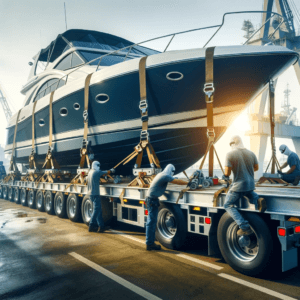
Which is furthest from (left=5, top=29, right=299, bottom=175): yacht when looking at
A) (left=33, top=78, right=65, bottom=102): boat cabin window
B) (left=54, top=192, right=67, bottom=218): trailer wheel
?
(left=54, top=192, right=67, bottom=218): trailer wheel

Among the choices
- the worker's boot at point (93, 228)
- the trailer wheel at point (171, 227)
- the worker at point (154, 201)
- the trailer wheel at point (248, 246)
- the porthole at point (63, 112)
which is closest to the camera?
the trailer wheel at point (248, 246)

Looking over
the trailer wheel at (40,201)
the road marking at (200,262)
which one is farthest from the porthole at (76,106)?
the road marking at (200,262)

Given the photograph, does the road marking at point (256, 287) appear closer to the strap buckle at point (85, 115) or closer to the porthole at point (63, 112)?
the strap buckle at point (85, 115)

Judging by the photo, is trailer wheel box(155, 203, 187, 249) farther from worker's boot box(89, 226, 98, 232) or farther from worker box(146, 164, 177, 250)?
worker's boot box(89, 226, 98, 232)

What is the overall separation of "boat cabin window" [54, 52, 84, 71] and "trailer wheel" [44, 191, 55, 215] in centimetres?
433

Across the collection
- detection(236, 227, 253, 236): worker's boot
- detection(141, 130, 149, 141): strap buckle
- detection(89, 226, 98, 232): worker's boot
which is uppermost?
detection(141, 130, 149, 141): strap buckle

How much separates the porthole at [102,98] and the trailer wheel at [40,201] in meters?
3.81

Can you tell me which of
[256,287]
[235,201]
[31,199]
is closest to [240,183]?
[235,201]

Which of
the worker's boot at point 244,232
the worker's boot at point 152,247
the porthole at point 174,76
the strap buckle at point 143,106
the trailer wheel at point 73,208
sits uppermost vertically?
the porthole at point 174,76

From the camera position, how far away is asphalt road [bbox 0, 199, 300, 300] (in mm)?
3072

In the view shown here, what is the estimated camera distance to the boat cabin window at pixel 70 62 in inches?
385

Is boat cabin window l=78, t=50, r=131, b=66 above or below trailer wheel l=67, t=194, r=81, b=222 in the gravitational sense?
above

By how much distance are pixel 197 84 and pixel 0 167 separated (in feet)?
48.5

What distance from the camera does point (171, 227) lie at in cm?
478
